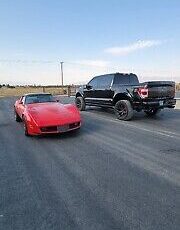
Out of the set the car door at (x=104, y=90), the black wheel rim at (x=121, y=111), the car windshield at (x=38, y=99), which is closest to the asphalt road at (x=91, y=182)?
the car windshield at (x=38, y=99)

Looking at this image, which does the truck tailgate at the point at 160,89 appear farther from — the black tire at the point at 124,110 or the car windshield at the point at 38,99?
the car windshield at the point at 38,99

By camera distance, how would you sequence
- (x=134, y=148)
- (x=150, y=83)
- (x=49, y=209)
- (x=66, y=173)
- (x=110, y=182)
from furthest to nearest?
(x=150, y=83), (x=134, y=148), (x=66, y=173), (x=110, y=182), (x=49, y=209)

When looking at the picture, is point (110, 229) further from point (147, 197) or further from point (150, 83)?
point (150, 83)

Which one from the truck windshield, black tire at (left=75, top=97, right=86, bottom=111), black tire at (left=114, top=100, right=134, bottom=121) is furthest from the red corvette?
black tire at (left=75, top=97, right=86, bottom=111)

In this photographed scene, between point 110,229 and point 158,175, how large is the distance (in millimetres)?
1991

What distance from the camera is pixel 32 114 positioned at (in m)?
8.92

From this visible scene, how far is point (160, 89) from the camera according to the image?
39.4 ft

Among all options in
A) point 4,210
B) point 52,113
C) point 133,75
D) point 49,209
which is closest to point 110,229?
point 49,209

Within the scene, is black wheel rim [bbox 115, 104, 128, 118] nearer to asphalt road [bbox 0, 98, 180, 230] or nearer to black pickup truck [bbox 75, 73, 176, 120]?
black pickup truck [bbox 75, 73, 176, 120]

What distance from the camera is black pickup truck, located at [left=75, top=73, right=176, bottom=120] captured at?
11820mm

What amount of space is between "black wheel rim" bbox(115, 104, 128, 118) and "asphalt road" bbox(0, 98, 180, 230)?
11.6 ft

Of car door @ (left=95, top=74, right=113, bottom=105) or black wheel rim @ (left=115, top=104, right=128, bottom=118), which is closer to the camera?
black wheel rim @ (left=115, top=104, right=128, bottom=118)

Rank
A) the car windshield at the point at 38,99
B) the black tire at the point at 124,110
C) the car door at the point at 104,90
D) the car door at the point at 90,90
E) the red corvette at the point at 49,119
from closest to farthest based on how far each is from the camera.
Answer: the red corvette at the point at 49,119
the car windshield at the point at 38,99
the black tire at the point at 124,110
the car door at the point at 104,90
the car door at the point at 90,90

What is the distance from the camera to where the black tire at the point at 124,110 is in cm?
1212
